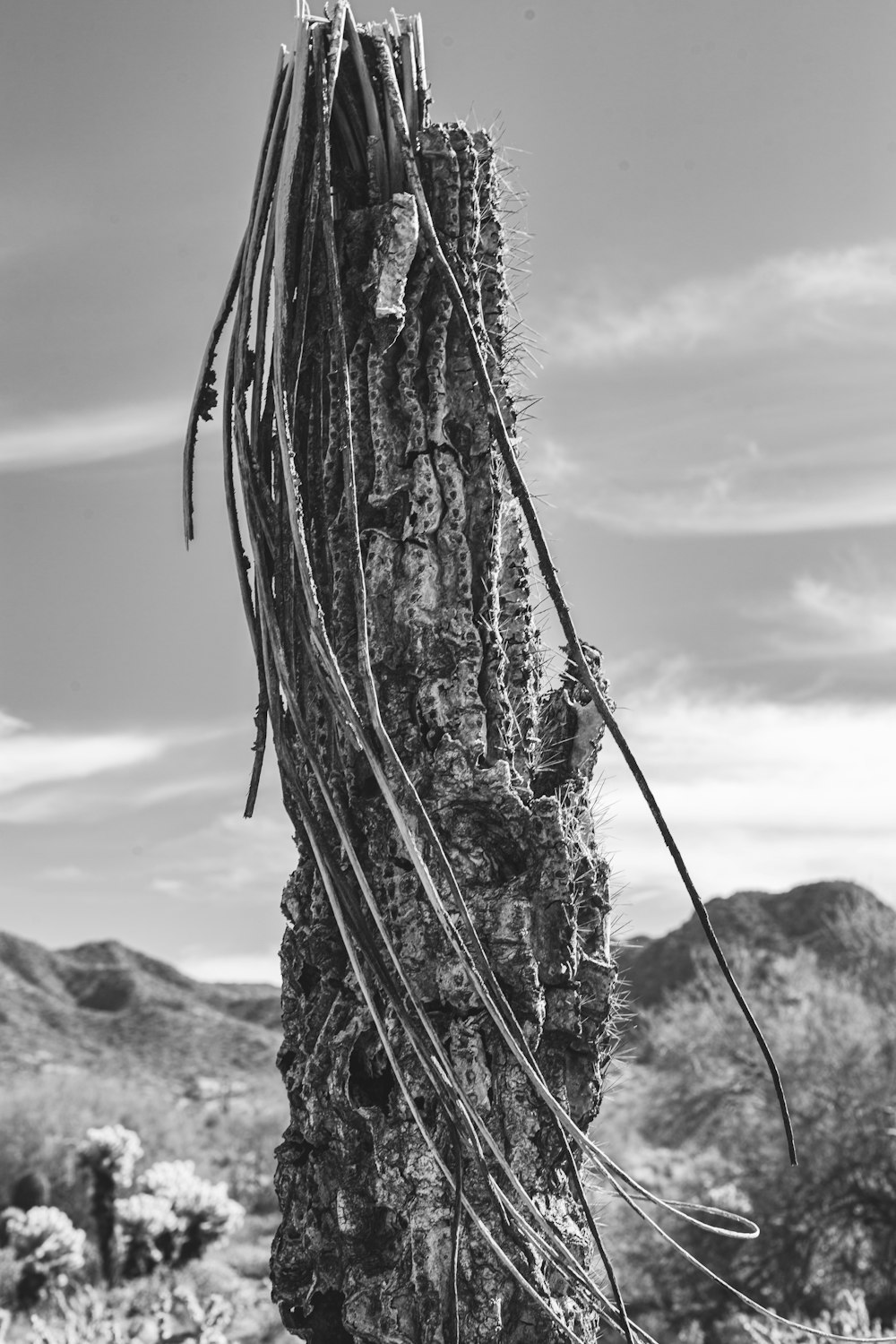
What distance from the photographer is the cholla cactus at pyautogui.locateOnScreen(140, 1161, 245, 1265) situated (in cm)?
959

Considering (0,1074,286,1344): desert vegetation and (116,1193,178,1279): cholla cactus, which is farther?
(116,1193,178,1279): cholla cactus

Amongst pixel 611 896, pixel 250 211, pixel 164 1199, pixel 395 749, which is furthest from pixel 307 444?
pixel 164 1199

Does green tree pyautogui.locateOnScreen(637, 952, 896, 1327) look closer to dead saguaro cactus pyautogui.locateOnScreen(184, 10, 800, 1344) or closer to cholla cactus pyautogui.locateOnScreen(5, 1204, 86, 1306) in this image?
cholla cactus pyautogui.locateOnScreen(5, 1204, 86, 1306)

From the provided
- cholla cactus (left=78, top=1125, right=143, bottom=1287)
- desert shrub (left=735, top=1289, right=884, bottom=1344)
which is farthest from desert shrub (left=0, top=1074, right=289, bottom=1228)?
desert shrub (left=735, top=1289, right=884, bottom=1344)

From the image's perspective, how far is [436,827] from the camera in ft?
6.40

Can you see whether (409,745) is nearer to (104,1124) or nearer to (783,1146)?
(783,1146)

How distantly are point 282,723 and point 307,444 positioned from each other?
524 mm

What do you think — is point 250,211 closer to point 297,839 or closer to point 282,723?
point 282,723

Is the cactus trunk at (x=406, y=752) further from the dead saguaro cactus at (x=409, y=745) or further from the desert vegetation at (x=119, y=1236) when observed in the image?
the desert vegetation at (x=119, y=1236)

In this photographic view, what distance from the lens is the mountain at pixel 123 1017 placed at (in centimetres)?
3534

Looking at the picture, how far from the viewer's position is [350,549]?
6.55 ft

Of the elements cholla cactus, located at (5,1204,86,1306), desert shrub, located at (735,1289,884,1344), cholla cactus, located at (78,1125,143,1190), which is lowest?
cholla cactus, located at (5,1204,86,1306)

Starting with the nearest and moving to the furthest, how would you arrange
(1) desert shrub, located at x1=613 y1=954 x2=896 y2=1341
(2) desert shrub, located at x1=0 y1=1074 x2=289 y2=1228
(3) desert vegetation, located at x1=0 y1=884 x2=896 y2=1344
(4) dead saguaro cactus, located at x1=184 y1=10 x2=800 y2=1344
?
(4) dead saguaro cactus, located at x1=184 y1=10 x2=800 y2=1344
(3) desert vegetation, located at x1=0 y1=884 x2=896 y2=1344
(1) desert shrub, located at x1=613 y1=954 x2=896 y2=1341
(2) desert shrub, located at x1=0 y1=1074 x2=289 y2=1228

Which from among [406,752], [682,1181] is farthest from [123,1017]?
[406,752]
